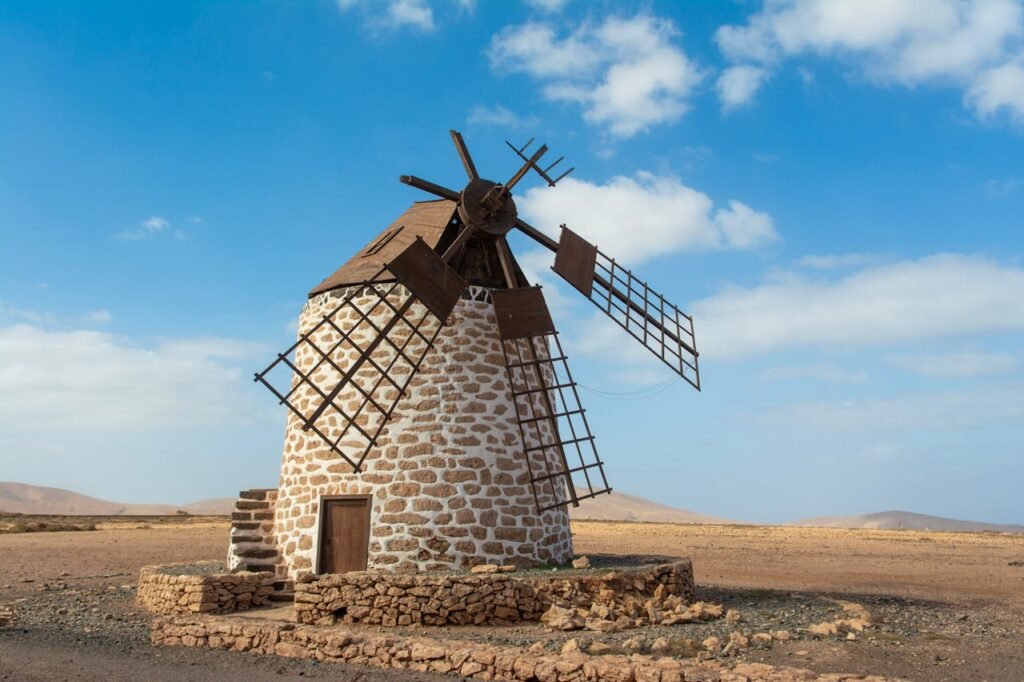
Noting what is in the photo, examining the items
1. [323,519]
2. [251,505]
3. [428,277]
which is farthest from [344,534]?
[428,277]

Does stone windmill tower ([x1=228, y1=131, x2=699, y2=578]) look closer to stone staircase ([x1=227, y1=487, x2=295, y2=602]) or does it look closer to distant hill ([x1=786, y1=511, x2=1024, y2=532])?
stone staircase ([x1=227, y1=487, x2=295, y2=602])

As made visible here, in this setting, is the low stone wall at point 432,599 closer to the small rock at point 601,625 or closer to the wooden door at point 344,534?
the small rock at point 601,625

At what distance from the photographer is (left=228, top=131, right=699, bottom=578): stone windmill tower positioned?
11.4m

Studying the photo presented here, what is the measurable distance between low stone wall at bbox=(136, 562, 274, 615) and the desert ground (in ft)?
1.40

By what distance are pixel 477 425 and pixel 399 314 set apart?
200cm

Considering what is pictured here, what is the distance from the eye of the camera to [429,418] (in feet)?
38.7

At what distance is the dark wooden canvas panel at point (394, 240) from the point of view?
1282 centimetres

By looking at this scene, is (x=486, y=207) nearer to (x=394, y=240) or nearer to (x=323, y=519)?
(x=394, y=240)

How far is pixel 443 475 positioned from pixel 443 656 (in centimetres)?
393

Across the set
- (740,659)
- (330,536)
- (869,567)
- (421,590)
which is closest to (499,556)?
(421,590)

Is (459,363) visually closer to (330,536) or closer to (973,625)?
(330,536)

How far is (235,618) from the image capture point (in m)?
9.93

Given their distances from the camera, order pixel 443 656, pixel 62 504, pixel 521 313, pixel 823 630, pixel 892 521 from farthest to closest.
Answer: pixel 892 521
pixel 62 504
pixel 521 313
pixel 823 630
pixel 443 656

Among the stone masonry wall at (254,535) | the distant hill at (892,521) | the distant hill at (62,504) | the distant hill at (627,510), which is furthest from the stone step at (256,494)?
the distant hill at (892,521)
